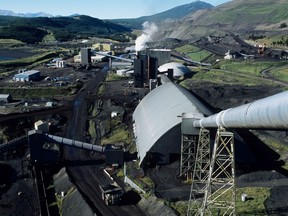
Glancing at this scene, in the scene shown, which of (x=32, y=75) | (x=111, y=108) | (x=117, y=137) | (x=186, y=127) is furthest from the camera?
(x=32, y=75)

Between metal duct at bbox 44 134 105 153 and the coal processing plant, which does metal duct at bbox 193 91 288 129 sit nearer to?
the coal processing plant

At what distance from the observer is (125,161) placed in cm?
5556

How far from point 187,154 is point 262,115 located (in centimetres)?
2719

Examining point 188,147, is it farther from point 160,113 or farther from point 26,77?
point 26,77

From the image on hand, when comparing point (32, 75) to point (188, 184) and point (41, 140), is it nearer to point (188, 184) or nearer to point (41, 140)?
point (41, 140)

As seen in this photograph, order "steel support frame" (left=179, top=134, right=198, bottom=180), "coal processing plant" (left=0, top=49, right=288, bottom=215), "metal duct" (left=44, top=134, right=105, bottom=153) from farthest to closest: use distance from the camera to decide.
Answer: "metal duct" (left=44, top=134, right=105, bottom=153) → "steel support frame" (left=179, top=134, right=198, bottom=180) → "coal processing plant" (left=0, top=49, right=288, bottom=215)

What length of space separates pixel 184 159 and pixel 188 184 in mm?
3402

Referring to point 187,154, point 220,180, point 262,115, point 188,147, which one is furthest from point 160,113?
point 262,115

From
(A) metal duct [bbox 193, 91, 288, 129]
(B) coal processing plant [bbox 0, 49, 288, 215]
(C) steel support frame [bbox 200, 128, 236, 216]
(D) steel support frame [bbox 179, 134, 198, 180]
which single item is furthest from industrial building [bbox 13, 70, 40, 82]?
(A) metal duct [bbox 193, 91, 288, 129]

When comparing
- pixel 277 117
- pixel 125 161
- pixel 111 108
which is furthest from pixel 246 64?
pixel 277 117

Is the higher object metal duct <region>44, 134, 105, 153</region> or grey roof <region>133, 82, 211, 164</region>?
grey roof <region>133, 82, 211, 164</region>

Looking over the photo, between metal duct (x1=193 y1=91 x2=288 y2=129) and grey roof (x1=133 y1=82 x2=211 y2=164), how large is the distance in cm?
2239

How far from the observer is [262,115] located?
21.7 metres

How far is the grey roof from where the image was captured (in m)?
52.5
